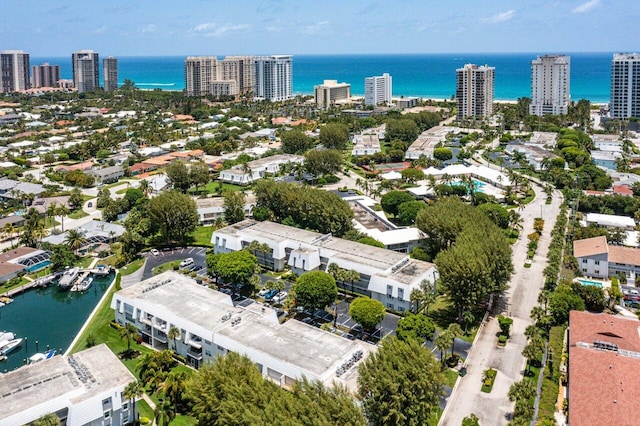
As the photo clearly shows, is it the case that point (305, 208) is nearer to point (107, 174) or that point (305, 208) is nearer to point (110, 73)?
point (107, 174)

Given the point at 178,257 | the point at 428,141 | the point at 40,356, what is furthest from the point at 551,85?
the point at 40,356

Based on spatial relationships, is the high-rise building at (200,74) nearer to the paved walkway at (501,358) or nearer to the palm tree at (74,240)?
the palm tree at (74,240)

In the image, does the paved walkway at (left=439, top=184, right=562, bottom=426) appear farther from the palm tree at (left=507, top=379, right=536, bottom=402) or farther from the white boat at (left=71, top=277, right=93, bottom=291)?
the white boat at (left=71, top=277, right=93, bottom=291)

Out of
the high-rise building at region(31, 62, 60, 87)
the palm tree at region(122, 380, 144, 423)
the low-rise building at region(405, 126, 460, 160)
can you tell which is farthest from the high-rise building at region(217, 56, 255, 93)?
the palm tree at region(122, 380, 144, 423)

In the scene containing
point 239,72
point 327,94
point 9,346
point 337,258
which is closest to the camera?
point 9,346

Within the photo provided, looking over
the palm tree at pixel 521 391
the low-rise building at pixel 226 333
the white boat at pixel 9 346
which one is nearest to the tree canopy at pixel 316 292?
the low-rise building at pixel 226 333

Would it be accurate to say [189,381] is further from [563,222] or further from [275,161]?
[275,161]
